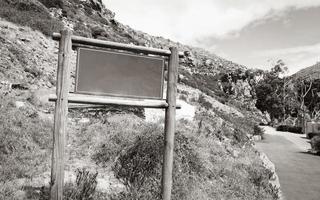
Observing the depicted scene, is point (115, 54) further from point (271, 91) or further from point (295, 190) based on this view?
point (271, 91)

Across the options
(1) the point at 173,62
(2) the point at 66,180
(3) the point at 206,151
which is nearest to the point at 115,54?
(1) the point at 173,62

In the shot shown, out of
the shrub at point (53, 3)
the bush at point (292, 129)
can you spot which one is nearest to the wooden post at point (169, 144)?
the shrub at point (53, 3)

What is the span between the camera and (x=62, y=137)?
14.0 ft

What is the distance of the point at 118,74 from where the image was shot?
14.9 feet

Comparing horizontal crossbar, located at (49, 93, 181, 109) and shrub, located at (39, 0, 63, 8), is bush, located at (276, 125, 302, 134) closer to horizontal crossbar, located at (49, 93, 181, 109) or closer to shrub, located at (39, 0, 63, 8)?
shrub, located at (39, 0, 63, 8)

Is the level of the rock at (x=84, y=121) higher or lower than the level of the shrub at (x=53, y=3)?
lower

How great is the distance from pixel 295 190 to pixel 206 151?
3.05 meters

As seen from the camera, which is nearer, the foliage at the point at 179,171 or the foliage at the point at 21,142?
the foliage at the point at 21,142

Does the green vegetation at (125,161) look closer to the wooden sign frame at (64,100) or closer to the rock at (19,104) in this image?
the rock at (19,104)

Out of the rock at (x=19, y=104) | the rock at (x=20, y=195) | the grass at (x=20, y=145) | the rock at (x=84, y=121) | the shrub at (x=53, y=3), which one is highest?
the shrub at (x=53, y=3)

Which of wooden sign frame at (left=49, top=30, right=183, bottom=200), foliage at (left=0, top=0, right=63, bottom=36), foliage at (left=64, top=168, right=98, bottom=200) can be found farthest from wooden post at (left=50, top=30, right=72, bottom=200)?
foliage at (left=0, top=0, right=63, bottom=36)

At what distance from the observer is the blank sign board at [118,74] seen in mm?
4332

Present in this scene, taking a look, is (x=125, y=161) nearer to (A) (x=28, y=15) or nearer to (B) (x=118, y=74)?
(B) (x=118, y=74)

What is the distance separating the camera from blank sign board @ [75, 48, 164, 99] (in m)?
4.33
